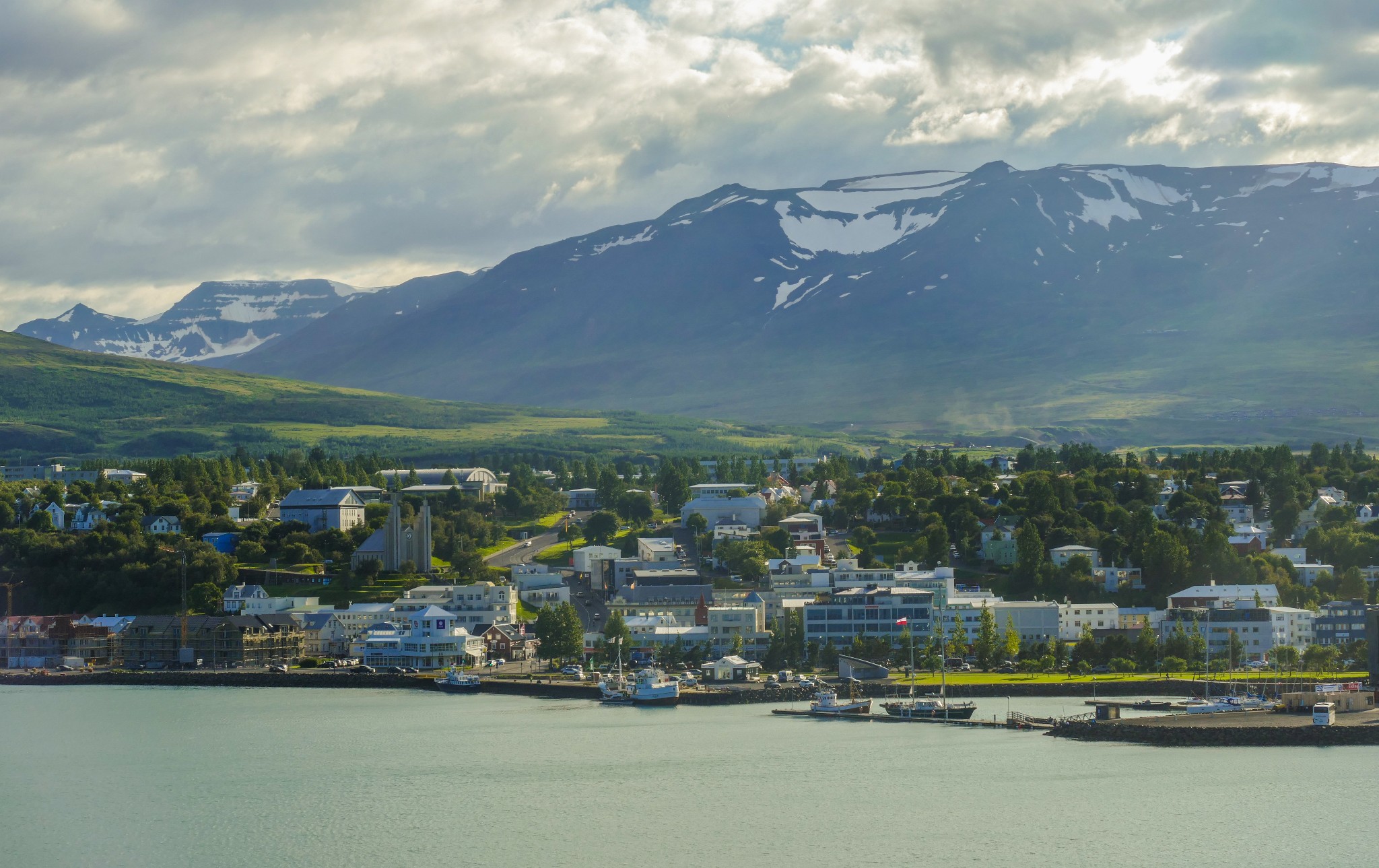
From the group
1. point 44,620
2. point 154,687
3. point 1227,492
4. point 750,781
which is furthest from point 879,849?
point 1227,492

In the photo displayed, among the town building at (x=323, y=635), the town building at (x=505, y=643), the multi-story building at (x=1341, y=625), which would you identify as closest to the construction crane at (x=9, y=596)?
the town building at (x=323, y=635)

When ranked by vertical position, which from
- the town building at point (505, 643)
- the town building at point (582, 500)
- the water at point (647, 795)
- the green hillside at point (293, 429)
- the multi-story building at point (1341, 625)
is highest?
the green hillside at point (293, 429)

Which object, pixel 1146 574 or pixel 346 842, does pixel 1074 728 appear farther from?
pixel 1146 574

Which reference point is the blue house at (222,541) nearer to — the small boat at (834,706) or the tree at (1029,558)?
the tree at (1029,558)

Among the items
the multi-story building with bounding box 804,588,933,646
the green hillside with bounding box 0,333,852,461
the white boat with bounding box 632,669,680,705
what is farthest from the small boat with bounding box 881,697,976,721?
the green hillside with bounding box 0,333,852,461

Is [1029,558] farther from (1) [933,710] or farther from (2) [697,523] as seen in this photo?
(1) [933,710]

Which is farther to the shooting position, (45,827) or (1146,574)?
(1146,574)
